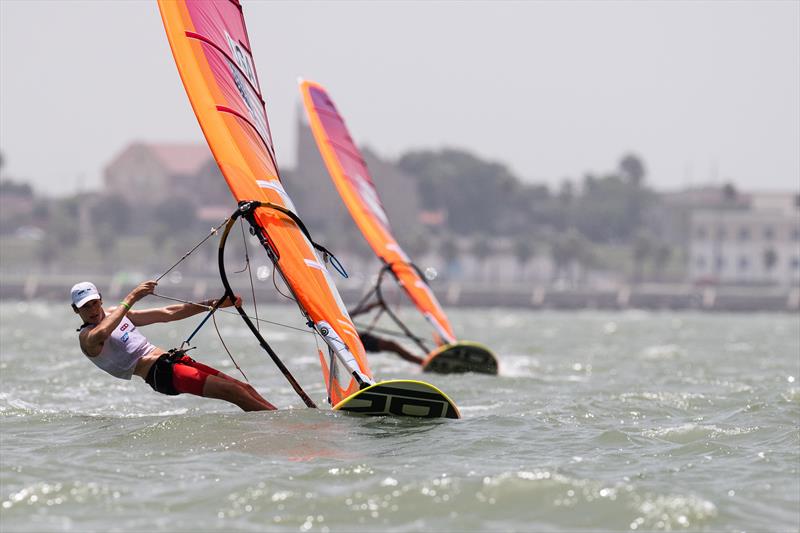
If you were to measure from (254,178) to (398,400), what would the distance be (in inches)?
74.0

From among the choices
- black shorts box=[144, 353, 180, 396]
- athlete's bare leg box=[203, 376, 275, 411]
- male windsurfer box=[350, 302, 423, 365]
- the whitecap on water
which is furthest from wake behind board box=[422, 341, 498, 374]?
black shorts box=[144, 353, 180, 396]

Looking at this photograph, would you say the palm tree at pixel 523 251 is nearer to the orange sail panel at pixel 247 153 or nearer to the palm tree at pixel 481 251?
the palm tree at pixel 481 251

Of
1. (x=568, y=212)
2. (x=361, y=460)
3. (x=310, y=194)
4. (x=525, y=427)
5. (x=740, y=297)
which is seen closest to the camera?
(x=361, y=460)

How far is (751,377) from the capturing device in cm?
1480

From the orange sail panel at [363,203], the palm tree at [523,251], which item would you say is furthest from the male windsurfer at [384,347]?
the palm tree at [523,251]

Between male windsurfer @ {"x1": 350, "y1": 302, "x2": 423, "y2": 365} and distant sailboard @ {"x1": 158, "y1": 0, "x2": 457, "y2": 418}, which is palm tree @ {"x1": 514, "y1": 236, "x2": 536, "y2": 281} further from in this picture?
distant sailboard @ {"x1": 158, "y1": 0, "x2": 457, "y2": 418}

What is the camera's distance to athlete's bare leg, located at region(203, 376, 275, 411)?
900 cm

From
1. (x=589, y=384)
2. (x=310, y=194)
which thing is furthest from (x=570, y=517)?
(x=310, y=194)

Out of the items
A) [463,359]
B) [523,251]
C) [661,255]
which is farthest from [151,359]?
[661,255]

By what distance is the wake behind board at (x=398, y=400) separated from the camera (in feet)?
29.4

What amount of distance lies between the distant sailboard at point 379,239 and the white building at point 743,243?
8566 centimetres

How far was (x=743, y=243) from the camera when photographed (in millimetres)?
100625

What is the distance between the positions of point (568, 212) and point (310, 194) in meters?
29.2

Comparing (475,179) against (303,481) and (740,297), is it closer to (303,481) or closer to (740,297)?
(740,297)
